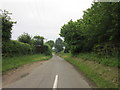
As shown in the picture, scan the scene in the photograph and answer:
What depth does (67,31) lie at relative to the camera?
21.5 m

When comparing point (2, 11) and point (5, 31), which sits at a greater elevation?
point (2, 11)

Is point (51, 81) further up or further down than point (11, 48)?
further down

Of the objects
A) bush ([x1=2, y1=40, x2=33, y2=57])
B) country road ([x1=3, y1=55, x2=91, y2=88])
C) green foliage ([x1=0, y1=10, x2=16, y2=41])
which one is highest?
green foliage ([x1=0, y1=10, x2=16, y2=41])

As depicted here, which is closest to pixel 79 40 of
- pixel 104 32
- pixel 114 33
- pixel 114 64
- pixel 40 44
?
pixel 104 32

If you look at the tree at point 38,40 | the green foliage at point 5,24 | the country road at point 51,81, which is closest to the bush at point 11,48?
the green foliage at point 5,24

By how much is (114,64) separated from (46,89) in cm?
432

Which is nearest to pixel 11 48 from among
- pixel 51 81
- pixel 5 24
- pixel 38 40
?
pixel 5 24

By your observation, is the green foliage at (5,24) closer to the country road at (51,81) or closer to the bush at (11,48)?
the bush at (11,48)

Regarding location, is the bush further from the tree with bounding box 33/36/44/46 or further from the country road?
the tree with bounding box 33/36/44/46

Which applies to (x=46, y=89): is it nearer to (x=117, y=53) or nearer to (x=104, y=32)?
(x=117, y=53)

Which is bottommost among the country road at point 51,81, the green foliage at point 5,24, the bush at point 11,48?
the country road at point 51,81

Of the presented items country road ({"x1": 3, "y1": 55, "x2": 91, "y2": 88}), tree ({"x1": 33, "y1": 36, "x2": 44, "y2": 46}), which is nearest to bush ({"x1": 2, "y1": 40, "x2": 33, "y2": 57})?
country road ({"x1": 3, "y1": 55, "x2": 91, "y2": 88})

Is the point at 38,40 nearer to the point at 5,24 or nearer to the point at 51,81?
the point at 5,24

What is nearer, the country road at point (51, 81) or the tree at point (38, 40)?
the country road at point (51, 81)
